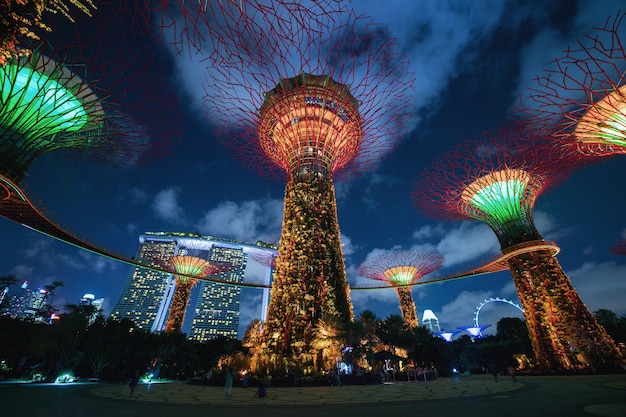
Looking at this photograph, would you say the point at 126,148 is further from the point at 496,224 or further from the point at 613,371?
the point at 613,371

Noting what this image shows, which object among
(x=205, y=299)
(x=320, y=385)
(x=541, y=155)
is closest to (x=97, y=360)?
(x=320, y=385)

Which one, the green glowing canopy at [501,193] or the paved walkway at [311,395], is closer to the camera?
the paved walkway at [311,395]

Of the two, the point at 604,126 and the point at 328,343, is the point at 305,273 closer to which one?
the point at 328,343

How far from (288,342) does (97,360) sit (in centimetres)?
2119

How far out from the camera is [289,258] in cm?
1639

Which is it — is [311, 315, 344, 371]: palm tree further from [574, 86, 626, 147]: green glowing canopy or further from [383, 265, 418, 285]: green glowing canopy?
[383, 265, 418, 285]: green glowing canopy

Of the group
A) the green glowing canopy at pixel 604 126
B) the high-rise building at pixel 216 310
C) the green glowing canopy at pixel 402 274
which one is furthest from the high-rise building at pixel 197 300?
the green glowing canopy at pixel 604 126

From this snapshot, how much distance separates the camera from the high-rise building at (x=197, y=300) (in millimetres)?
92250

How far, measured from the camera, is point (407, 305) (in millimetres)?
34656

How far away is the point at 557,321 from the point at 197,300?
114 m

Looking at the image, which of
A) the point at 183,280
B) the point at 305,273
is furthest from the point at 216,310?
the point at 305,273

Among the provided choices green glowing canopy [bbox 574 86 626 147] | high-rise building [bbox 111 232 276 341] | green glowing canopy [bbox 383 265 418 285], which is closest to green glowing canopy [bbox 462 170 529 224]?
green glowing canopy [bbox 574 86 626 147]

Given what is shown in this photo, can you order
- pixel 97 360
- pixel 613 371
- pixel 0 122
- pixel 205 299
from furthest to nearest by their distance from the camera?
1. pixel 205 299
2. pixel 97 360
3. pixel 613 371
4. pixel 0 122

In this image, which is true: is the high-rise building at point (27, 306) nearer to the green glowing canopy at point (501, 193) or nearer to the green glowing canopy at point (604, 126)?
the green glowing canopy at point (501, 193)
